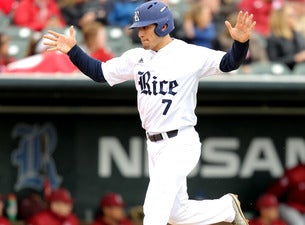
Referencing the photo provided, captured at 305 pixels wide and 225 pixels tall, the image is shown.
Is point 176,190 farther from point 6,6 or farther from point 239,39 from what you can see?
point 6,6

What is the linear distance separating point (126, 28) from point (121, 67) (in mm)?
4194

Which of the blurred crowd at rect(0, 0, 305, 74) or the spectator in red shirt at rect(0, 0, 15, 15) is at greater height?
the spectator in red shirt at rect(0, 0, 15, 15)

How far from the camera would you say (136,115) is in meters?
11.5

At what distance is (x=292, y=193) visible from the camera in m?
11.3

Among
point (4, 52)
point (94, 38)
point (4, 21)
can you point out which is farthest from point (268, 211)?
point (4, 21)

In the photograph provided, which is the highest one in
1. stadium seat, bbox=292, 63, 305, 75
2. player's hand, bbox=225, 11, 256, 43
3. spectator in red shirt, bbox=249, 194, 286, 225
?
player's hand, bbox=225, 11, 256, 43

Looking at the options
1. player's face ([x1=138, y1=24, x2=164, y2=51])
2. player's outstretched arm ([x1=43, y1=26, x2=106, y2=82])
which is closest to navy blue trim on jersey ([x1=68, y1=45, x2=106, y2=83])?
player's outstretched arm ([x1=43, y1=26, x2=106, y2=82])

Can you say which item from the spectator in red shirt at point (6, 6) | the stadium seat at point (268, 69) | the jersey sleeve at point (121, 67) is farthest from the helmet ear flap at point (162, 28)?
the spectator in red shirt at point (6, 6)

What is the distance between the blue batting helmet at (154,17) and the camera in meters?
7.53

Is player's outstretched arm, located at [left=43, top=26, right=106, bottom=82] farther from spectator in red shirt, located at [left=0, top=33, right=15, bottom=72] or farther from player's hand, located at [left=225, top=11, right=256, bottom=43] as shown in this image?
spectator in red shirt, located at [left=0, top=33, right=15, bottom=72]

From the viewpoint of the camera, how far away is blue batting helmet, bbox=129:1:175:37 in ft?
24.7

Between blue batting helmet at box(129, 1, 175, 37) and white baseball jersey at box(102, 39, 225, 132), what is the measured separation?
20 cm

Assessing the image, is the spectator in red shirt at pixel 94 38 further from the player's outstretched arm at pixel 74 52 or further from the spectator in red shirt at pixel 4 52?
the player's outstretched arm at pixel 74 52

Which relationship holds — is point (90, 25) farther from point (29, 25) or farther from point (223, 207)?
point (223, 207)
